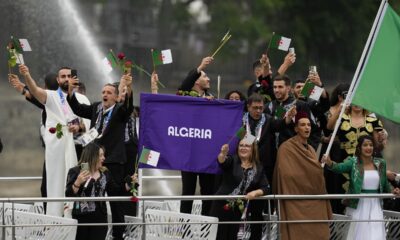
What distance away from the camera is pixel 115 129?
1834 cm

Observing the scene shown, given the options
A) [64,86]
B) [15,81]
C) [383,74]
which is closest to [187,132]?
[64,86]

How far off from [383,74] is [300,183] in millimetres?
1706

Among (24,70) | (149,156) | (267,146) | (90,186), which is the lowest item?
(90,186)

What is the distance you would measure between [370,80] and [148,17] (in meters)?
37.9

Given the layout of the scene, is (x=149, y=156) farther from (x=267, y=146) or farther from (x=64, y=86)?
(x=64, y=86)

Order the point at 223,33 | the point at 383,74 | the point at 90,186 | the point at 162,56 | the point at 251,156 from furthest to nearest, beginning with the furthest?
the point at 223,33 < the point at 383,74 < the point at 162,56 < the point at 251,156 < the point at 90,186

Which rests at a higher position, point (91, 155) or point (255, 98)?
point (255, 98)

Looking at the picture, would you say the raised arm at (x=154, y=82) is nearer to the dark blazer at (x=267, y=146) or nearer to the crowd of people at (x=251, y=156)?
the crowd of people at (x=251, y=156)

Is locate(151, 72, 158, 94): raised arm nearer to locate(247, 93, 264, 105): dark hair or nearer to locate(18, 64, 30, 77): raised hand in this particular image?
locate(247, 93, 264, 105): dark hair

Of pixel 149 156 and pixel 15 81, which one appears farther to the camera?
pixel 15 81

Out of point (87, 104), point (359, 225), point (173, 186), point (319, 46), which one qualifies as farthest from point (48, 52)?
point (319, 46)

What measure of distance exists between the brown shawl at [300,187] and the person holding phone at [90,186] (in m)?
1.76

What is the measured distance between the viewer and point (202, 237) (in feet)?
55.5

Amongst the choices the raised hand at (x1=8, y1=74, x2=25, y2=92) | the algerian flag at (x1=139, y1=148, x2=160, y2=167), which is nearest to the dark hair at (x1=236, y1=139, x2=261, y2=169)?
the algerian flag at (x1=139, y1=148, x2=160, y2=167)
